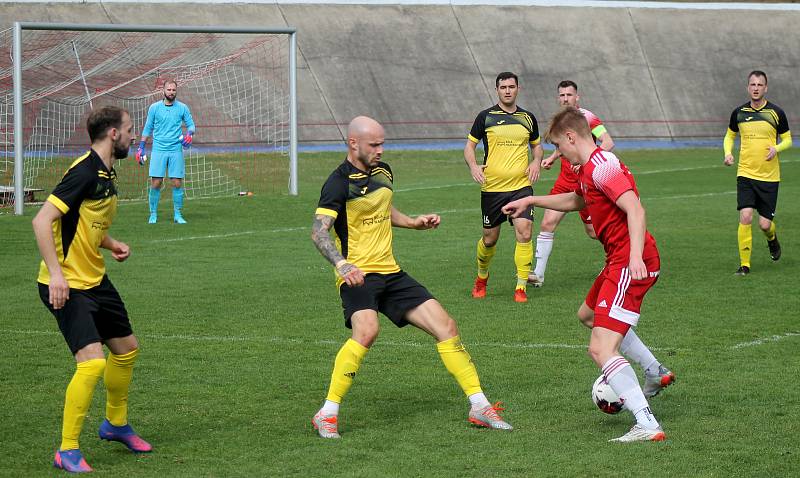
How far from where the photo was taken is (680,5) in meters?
43.2

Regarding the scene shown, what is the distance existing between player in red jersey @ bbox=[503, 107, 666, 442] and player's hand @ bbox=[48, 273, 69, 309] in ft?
9.57

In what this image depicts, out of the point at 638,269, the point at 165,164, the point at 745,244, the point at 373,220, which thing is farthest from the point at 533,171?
the point at 165,164

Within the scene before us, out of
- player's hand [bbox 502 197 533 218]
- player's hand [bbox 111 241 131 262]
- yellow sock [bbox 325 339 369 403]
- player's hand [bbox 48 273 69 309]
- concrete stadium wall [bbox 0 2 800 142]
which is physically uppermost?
concrete stadium wall [bbox 0 2 800 142]

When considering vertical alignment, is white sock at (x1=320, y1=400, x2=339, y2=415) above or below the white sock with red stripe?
below

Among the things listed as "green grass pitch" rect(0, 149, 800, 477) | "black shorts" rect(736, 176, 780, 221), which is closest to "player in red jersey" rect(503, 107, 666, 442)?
"green grass pitch" rect(0, 149, 800, 477)

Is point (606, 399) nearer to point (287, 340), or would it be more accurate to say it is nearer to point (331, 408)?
point (331, 408)

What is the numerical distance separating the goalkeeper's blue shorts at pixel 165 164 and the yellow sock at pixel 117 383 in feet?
39.0

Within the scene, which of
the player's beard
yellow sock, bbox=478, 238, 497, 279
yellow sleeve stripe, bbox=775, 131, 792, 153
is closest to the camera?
the player's beard

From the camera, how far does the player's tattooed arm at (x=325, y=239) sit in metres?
6.82

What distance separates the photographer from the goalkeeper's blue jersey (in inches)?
714

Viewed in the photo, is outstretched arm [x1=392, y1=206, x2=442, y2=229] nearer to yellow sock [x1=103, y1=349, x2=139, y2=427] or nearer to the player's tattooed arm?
the player's tattooed arm

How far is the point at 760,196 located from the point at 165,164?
30.3 ft

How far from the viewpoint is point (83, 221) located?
6.38 m

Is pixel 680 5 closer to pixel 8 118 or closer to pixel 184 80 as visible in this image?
pixel 184 80
